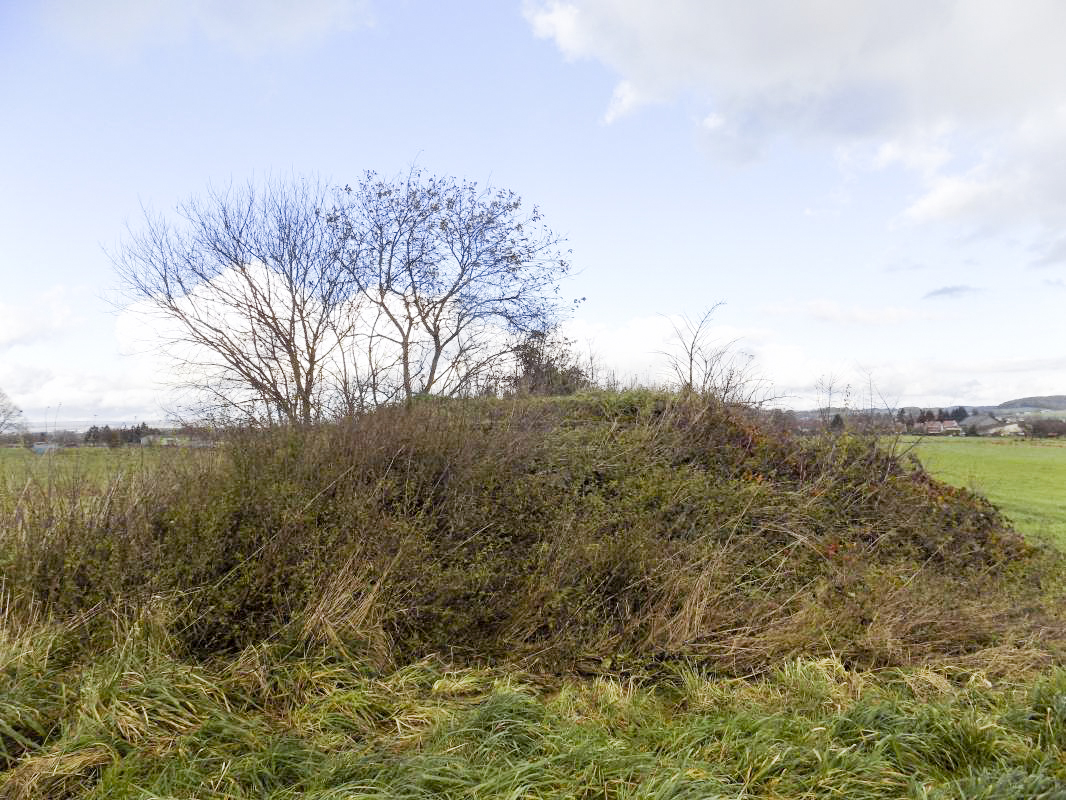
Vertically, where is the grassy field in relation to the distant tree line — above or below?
below

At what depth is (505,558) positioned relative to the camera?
5.56m

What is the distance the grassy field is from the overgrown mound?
2021 mm

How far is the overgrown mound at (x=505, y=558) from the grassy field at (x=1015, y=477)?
2.02 meters

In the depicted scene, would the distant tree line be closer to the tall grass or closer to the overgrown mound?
the overgrown mound

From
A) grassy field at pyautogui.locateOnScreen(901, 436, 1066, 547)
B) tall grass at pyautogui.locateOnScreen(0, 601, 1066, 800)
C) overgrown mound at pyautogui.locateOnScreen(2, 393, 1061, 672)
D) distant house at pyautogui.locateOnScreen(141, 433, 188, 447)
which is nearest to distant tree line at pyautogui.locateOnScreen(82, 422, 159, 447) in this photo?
distant house at pyautogui.locateOnScreen(141, 433, 188, 447)

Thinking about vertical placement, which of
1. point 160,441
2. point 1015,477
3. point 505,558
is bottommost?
point 1015,477

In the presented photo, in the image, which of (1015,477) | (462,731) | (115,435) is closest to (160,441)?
(115,435)

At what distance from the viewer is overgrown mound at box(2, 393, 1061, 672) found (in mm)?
4527

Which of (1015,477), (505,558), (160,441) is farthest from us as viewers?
(1015,477)

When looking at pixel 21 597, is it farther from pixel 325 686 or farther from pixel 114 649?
pixel 325 686

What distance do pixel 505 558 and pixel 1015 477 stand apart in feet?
54.2

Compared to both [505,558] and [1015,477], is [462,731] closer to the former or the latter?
[505,558]

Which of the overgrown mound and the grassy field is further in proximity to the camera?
the grassy field

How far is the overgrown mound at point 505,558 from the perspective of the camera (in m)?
4.53
